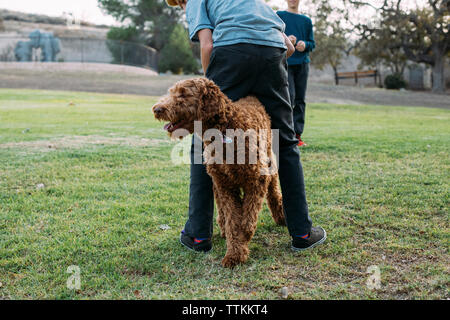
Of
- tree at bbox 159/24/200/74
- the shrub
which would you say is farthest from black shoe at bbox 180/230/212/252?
tree at bbox 159/24/200/74

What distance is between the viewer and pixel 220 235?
360 cm

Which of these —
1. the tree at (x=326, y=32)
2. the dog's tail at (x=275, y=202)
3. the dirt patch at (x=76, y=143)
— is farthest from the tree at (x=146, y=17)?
the dog's tail at (x=275, y=202)

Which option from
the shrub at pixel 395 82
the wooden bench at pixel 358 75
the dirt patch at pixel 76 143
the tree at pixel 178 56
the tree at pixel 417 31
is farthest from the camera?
the wooden bench at pixel 358 75

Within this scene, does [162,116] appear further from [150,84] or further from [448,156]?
[150,84]

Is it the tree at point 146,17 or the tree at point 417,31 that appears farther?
the tree at point 146,17

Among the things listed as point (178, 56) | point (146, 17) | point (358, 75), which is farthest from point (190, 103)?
point (146, 17)

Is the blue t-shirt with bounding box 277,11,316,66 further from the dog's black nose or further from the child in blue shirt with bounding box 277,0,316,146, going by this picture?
the dog's black nose

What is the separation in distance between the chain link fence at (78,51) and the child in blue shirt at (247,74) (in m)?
37.5

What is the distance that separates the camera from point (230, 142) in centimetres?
288

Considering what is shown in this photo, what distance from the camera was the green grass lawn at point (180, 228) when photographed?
2.66m

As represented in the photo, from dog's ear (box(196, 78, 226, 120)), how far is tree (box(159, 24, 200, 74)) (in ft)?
118

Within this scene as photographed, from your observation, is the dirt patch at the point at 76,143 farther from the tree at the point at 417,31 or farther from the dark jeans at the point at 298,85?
the tree at the point at 417,31

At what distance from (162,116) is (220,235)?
1.38m

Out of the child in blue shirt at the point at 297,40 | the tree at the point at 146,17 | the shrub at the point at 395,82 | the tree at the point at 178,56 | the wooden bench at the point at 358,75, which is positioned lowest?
the child in blue shirt at the point at 297,40
